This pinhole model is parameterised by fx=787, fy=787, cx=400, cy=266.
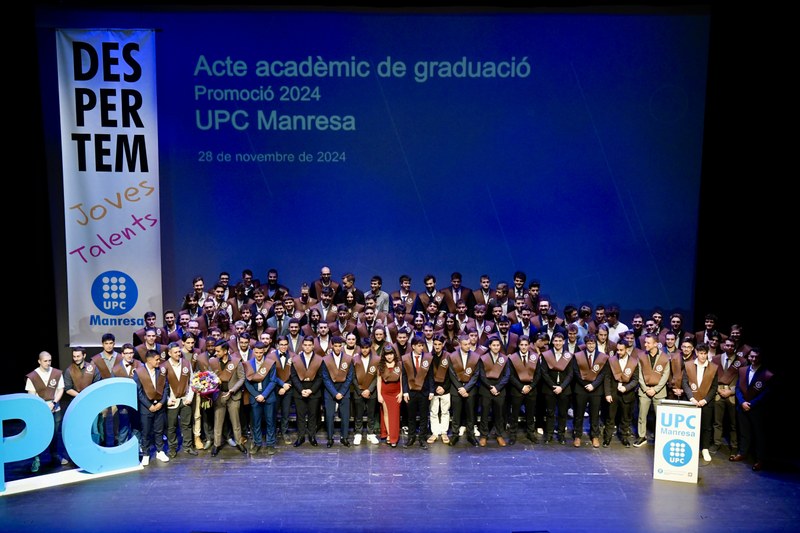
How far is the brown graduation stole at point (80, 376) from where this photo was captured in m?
8.18

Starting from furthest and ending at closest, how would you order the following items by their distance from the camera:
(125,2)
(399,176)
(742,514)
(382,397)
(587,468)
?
(399,176), (125,2), (382,397), (587,468), (742,514)

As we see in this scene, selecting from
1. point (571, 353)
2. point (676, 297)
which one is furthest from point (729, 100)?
point (571, 353)

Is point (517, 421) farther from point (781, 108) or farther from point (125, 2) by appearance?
point (125, 2)

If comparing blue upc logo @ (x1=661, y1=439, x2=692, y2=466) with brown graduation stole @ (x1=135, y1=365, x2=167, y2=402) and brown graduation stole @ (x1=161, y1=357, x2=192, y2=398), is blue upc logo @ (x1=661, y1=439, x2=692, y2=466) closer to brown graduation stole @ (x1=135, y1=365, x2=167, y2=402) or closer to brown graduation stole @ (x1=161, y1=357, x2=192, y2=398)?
brown graduation stole @ (x1=161, y1=357, x2=192, y2=398)

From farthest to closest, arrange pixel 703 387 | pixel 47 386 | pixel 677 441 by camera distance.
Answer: pixel 703 387 → pixel 47 386 → pixel 677 441

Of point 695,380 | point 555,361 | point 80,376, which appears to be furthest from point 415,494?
point 80,376

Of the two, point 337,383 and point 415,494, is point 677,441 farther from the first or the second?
point 337,383

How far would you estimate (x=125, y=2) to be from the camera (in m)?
10.4

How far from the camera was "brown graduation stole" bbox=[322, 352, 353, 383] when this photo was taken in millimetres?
8633

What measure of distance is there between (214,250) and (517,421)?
196 inches

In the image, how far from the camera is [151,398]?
8148 millimetres

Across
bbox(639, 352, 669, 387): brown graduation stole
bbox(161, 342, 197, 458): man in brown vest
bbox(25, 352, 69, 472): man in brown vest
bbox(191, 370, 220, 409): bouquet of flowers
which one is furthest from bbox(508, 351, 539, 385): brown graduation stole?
bbox(25, 352, 69, 472): man in brown vest

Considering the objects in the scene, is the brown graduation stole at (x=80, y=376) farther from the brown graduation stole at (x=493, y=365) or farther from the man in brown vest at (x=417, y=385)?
the brown graduation stole at (x=493, y=365)

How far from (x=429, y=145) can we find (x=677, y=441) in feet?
17.4
